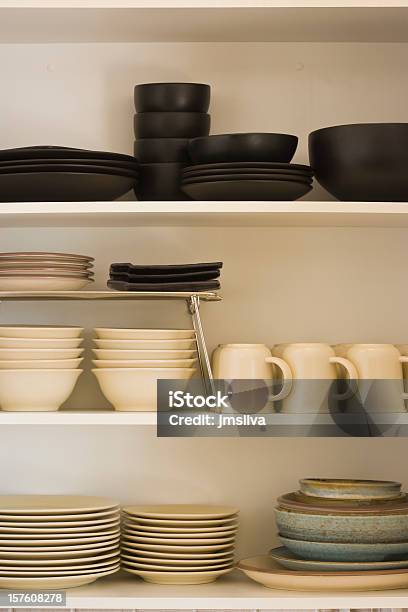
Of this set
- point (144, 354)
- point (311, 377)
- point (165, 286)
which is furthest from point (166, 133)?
point (311, 377)

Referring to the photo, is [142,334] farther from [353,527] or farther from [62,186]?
[353,527]

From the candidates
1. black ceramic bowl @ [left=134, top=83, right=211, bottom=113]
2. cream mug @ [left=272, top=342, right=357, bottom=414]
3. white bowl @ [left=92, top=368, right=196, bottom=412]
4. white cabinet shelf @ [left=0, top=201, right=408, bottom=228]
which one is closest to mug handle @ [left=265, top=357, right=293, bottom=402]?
cream mug @ [left=272, top=342, right=357, bottom=414]

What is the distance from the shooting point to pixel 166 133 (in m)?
1.67

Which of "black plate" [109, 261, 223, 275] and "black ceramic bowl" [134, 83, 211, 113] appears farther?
"black ceramic bowl" [134, 83, 211, 113]

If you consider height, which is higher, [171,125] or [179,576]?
[171,125]

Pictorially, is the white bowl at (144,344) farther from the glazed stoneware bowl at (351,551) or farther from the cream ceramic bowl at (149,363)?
the glazed stoneware bowl at (351,551)

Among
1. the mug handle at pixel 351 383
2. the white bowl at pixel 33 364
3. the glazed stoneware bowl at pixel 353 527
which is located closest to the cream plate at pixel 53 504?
the white bowl at pixel 33 364

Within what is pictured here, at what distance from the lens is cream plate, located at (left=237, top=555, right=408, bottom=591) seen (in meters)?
1.55

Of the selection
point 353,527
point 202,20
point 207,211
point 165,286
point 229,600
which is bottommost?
point 229,600

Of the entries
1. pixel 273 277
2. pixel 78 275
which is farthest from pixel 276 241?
pixel 78 275

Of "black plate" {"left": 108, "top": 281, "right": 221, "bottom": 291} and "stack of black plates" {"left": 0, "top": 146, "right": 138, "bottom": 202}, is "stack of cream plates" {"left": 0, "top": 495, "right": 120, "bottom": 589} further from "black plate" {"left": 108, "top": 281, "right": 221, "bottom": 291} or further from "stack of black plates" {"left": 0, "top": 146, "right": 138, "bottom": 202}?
"stack of black plates" {"left": 0, "top": 146, "right": 138, "bottom": 202}

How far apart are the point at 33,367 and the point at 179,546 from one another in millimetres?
394

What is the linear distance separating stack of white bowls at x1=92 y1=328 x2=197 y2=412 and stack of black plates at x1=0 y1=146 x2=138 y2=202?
9.4 inches

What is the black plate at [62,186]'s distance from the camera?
1.57 metres
